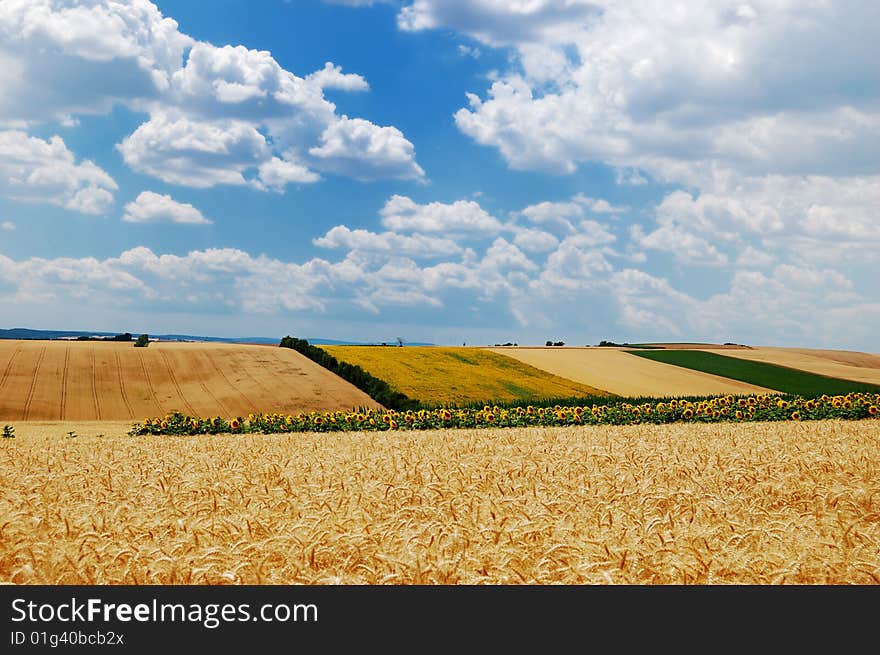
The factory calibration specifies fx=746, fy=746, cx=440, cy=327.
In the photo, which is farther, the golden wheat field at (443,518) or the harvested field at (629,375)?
the harvested field at (629,375)

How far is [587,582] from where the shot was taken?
4547 mm

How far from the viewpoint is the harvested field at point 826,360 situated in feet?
203

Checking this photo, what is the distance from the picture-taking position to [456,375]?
45.5 meters

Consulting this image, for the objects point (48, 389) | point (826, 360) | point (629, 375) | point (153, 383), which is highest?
point (826, 360)

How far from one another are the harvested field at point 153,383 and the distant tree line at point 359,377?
0.63 m

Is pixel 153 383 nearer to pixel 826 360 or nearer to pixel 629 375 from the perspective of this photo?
pixel 629 375

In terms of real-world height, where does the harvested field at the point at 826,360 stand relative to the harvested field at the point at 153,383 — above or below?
above

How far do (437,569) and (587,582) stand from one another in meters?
0.92

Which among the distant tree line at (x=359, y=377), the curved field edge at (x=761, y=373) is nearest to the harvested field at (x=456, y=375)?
the distant tree line at (x=359, y=377)

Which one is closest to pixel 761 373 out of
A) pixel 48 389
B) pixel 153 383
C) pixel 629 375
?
pixel 629 375

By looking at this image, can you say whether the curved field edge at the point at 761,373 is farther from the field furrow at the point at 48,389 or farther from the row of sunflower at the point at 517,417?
the field furrow at the point at 48,389

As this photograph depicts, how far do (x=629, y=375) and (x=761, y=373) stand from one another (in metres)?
13.3

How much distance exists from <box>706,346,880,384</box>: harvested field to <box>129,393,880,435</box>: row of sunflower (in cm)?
3751

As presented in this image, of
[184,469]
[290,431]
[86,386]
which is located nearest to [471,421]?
[290,431]
